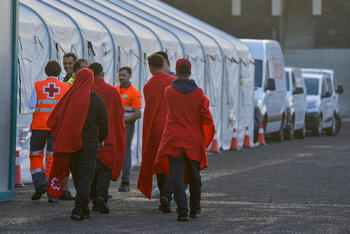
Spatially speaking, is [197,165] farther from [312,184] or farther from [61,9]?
[61,9]

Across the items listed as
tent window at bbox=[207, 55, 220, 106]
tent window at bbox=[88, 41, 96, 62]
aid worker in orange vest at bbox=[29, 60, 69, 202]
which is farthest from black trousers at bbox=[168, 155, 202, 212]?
tent window at bbox=[207, 55, 220, 106]

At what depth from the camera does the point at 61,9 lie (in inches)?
634

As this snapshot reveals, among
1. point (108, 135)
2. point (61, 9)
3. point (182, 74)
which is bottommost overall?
point (108, 135)

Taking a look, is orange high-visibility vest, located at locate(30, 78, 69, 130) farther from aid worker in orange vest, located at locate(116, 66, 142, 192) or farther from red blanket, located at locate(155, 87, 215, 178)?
red blanket, located at locate(155, 87, 215, 178)

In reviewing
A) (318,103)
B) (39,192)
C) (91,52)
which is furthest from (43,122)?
(318,103)

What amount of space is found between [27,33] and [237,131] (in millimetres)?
10051

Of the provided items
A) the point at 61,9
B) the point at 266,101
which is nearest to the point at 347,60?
the point at 266,101

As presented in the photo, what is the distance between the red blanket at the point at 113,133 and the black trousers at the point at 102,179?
0.14ft

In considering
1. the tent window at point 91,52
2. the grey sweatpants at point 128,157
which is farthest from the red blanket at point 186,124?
the tent window at point 91,52

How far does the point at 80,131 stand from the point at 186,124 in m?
1.03

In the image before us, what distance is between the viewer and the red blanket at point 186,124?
32.1 feet

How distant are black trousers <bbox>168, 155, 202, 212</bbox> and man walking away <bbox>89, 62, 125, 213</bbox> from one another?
0.87 meters

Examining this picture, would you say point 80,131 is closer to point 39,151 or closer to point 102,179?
point 102,179

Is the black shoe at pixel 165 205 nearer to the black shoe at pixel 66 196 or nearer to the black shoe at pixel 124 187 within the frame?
the black shoe at pixel 66 196
